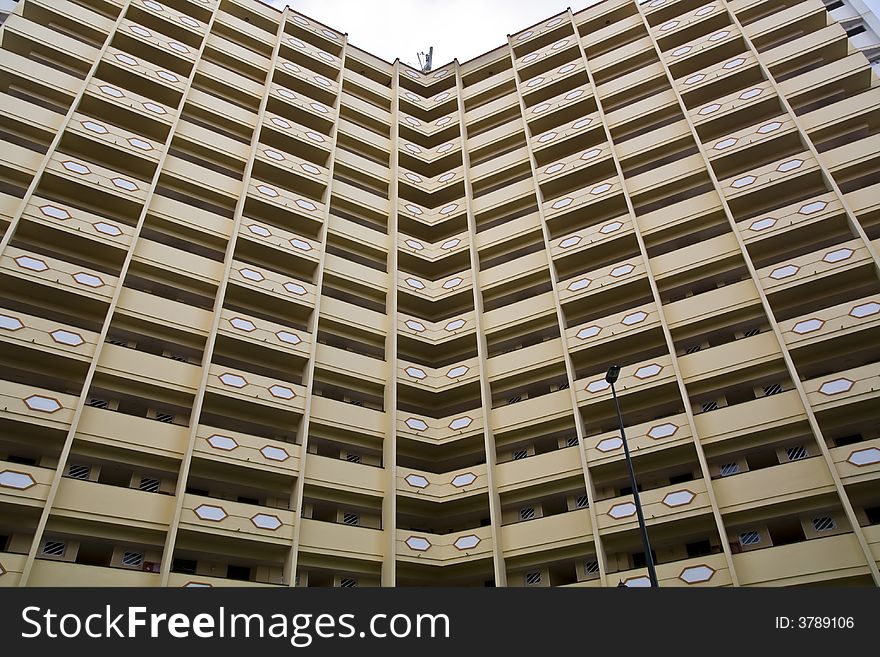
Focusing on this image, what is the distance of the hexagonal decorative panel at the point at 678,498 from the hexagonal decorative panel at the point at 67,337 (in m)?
23.4

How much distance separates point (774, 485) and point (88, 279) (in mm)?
27835

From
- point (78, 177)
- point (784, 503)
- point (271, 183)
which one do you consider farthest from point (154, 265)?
point (784, 503)

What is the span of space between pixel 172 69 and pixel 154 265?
46.5 ft

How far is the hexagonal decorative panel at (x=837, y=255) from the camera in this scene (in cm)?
2780

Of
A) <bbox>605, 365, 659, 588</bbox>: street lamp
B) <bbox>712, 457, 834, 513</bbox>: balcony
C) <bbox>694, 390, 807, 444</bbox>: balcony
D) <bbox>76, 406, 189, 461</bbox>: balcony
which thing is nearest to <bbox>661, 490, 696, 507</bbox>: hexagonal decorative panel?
<bbox>712, 457, 834, 513</bbox>: balcony

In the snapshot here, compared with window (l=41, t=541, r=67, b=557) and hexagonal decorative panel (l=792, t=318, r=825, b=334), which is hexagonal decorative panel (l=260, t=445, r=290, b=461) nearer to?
window (l=41, t=541, r=67, b=557)

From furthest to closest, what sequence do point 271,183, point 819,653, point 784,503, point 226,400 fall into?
point 271,183 < point 226,400 < point 784,503 < point 819,653

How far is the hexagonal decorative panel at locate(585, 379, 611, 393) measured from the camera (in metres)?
29.3

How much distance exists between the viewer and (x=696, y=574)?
2405 cm

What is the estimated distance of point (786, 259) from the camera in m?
31.1

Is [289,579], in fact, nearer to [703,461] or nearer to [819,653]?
[703,461]

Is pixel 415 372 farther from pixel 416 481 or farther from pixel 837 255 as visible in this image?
pixel 837 255

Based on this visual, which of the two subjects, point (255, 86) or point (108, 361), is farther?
point (255, 86)

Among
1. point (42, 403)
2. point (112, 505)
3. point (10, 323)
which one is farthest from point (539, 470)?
point (10, 323)
